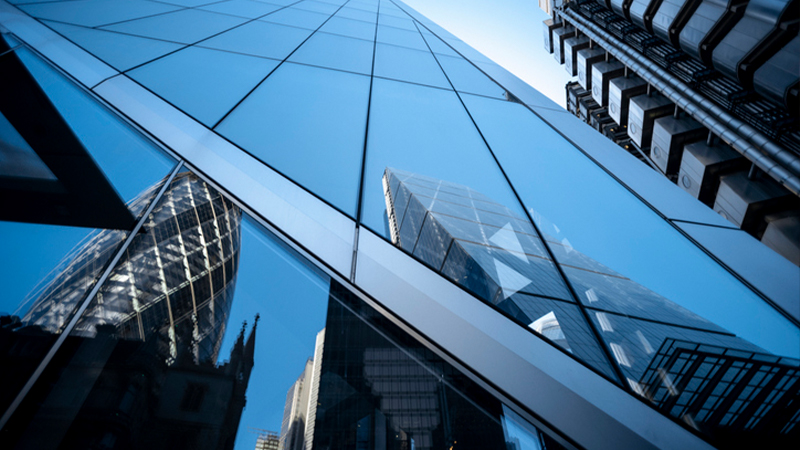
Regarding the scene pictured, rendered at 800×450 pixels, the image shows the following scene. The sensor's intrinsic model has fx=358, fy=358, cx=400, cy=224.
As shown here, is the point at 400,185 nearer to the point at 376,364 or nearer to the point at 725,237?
the point at 376,364

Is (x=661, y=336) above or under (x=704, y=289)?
under

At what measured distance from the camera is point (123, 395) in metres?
1.88

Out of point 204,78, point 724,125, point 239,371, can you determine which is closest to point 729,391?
point 239,371

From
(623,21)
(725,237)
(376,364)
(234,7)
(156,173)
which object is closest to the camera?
(376,364)

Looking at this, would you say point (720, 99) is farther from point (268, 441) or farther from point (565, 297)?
point (268, 441)

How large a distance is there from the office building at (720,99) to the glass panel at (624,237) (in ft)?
44.5

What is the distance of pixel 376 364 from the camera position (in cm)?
231

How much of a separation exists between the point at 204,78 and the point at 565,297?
515cm

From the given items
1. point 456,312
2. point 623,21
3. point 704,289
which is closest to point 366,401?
point 456,312

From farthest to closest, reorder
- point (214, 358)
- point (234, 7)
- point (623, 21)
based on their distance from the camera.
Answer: point (623, 21) → point (234, 7) → point (214, 358)

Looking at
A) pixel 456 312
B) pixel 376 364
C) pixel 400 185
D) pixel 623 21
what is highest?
pixel 623 21

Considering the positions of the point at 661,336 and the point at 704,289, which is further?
the point at 704,289

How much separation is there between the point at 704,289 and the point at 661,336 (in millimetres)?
1136

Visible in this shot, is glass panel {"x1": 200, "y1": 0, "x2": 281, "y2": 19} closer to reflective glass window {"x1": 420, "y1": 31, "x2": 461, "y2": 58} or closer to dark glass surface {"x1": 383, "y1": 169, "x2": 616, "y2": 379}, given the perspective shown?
reflective glass window {"x1": 420, "y1": 31, "x2": 461, "y2": 58}
